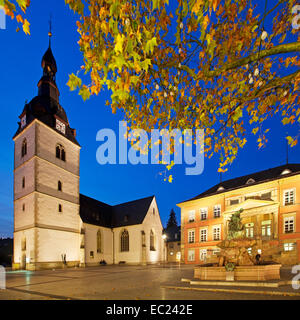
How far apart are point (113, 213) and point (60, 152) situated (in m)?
19.8

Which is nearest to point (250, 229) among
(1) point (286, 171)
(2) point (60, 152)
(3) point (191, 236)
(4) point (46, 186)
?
(1) point (286, 171)

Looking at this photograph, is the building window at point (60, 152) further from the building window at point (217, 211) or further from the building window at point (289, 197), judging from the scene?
the building window at point (289, 197)

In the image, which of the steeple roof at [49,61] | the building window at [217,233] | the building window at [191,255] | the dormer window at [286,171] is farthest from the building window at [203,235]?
the steeple roof at [49,61]

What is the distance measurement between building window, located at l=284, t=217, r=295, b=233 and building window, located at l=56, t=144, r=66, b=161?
30.2 m

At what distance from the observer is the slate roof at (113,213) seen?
44.2 m

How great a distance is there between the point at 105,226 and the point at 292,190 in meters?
31.0

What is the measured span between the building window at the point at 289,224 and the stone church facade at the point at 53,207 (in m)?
23.5

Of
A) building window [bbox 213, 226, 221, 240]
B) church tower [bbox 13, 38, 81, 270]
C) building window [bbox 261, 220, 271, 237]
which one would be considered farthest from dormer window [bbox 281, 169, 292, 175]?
church tower [bbox 13, 38, 81, 270]

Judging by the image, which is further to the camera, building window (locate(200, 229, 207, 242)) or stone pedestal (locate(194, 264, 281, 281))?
building window (locate(200, 229, 207, 242))

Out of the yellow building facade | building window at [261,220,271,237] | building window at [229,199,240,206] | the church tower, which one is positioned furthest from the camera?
building window at [229,199,240,206]

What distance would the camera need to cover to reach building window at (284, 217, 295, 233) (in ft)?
93.9

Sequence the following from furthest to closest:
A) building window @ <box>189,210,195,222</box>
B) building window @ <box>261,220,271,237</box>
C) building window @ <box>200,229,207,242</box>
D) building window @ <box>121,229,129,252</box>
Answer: building window @ <box>121,229,129,252</box>
building window @ <box>189,210,195,222</box>
building window @ <box>200,229,207,242</box>
building window @ <box>261,220,271,237</box>

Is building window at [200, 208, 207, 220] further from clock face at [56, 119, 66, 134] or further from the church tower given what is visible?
clock face at [56, 119, 66, 134]

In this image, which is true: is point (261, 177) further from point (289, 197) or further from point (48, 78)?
point (48, 78)
